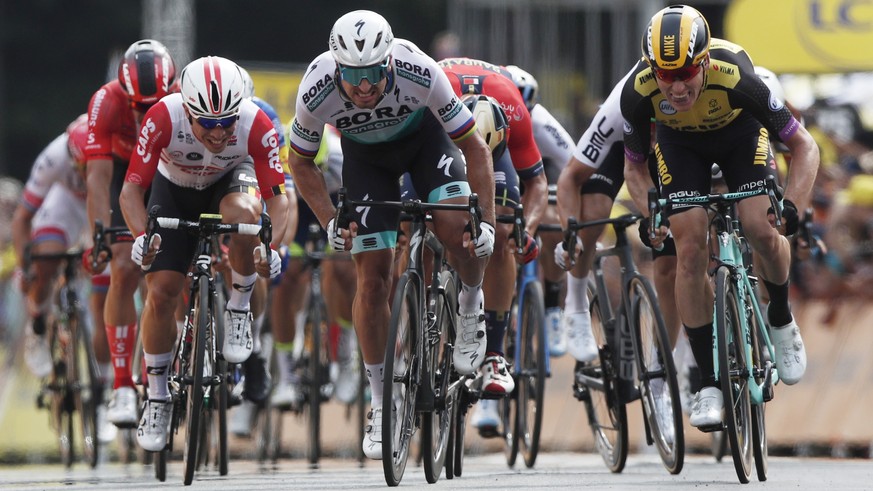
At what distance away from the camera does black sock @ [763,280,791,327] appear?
327 inches

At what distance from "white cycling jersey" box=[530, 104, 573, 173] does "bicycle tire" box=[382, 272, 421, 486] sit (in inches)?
123

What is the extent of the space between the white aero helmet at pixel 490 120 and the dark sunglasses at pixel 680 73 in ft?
4.48

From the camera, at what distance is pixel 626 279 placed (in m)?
8.97

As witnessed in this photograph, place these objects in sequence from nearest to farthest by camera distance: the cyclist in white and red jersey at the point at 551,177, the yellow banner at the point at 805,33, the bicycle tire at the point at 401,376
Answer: the bicycle tire at the point at 401,376 → the cyclist in white and red jersey at the point at 551,177 → the yellow banner at the point at 805,33

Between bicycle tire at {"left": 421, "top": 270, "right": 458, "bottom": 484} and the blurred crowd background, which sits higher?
the blurred crowd background

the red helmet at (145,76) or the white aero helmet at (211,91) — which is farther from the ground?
the red helmet at (145,76)

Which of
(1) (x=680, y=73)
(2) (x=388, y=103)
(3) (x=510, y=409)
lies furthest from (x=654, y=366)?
(2) (x=388, y=103)

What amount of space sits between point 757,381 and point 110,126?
4377mm

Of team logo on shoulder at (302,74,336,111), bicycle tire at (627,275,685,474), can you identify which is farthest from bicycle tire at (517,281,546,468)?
team logo on shoulder at (302,74,336,111)

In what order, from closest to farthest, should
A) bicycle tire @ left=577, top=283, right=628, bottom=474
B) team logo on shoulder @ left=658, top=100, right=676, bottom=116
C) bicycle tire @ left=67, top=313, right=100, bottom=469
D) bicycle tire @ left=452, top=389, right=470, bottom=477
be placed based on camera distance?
team logo on shoulder @ left=658, top=100, right=676, bottom=116 < bicycle tire @ left=452, top=389, right=470, bottom=477 < bicycle tire @ left=577, top=283, right=628, bottom=474 < bicycle tire @ left=67, top=313, right=100, bottom=469

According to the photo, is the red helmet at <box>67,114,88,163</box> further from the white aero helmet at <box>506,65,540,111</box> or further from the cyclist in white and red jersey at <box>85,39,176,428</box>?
the white aero helmet at <box>506,65,540,111</box>

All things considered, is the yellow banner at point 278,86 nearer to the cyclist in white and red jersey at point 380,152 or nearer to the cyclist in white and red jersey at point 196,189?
the cyclist in white and red jersey at point 196,189

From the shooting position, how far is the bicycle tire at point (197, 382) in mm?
8266

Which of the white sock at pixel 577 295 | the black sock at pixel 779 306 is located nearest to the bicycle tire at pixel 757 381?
the black sock at pixel 779 306
